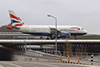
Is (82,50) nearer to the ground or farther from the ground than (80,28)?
nearer to the ground

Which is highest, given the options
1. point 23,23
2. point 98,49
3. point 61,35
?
point 23,23

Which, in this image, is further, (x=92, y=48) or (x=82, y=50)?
(x=92, y=48)

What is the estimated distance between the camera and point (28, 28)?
61375 millimetres

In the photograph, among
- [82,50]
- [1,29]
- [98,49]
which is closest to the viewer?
[82,50]

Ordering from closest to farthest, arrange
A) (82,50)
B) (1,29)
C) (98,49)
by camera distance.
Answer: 1. (82,50)
2. (98,49)
3. (1,29)

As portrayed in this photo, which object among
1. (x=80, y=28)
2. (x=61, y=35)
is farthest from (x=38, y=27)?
(x=80, y=28)

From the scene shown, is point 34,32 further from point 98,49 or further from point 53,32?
point 98,49

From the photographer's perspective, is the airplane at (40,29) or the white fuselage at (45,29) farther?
the white fuselage at (45,29)

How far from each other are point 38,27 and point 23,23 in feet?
Answer: 17.6

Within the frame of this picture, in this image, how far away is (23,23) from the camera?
62844 millimetres

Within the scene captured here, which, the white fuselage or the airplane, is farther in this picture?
the white fuselage

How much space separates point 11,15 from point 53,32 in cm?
1507

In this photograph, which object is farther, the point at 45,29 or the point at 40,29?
the point at 45,29

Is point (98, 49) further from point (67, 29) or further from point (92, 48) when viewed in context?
point (67, 29)
